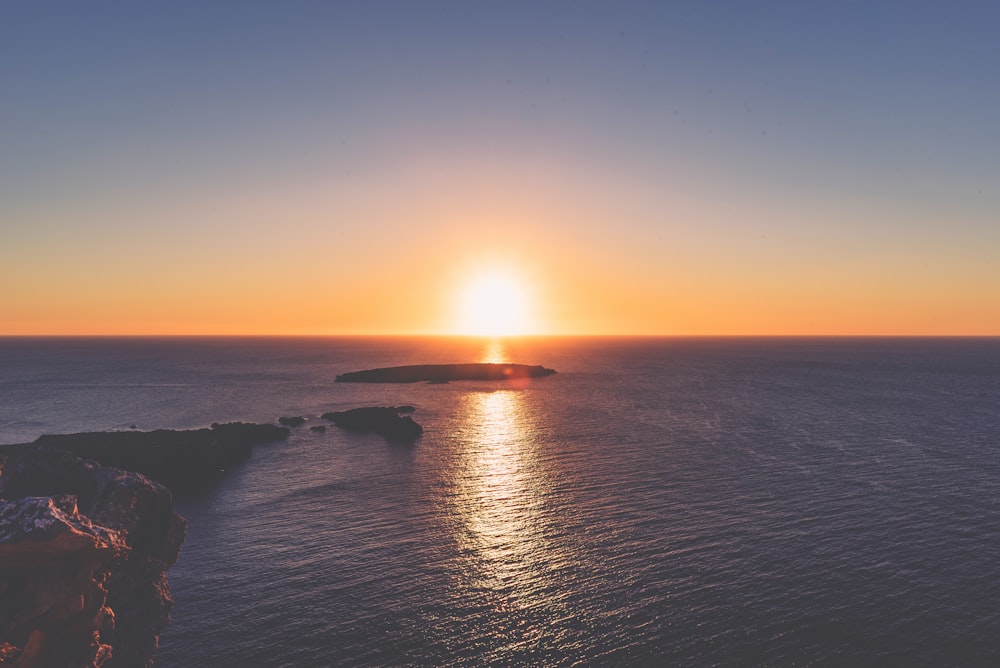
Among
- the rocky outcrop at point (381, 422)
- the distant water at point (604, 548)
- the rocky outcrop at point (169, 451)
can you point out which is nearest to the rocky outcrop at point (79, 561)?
the distant water at point (604, 548)

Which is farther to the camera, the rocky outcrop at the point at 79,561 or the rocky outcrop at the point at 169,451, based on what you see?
the rocky outcrop at the point at 169,451

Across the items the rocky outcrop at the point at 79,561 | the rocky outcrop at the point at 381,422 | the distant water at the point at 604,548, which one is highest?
the rocky outcrop at the point at 79,561

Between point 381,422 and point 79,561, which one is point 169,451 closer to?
point 381,422

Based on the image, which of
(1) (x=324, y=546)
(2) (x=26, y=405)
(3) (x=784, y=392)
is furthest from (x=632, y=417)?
(2) (x=26, y=405)

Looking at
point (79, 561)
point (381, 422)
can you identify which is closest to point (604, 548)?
point (79, 561)

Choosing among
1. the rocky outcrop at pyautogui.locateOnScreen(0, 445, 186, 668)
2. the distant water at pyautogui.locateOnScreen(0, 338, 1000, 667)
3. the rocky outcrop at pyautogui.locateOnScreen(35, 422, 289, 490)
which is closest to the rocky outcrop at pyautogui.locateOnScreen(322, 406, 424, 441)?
the distant water at pyautogui.locateOnScreen(0, 338, 1000, 667)

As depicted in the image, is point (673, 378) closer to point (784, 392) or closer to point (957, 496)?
point (784, 392)

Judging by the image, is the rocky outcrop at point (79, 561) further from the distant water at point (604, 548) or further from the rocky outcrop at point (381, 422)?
the rocky outcrop at point (381, 422)
